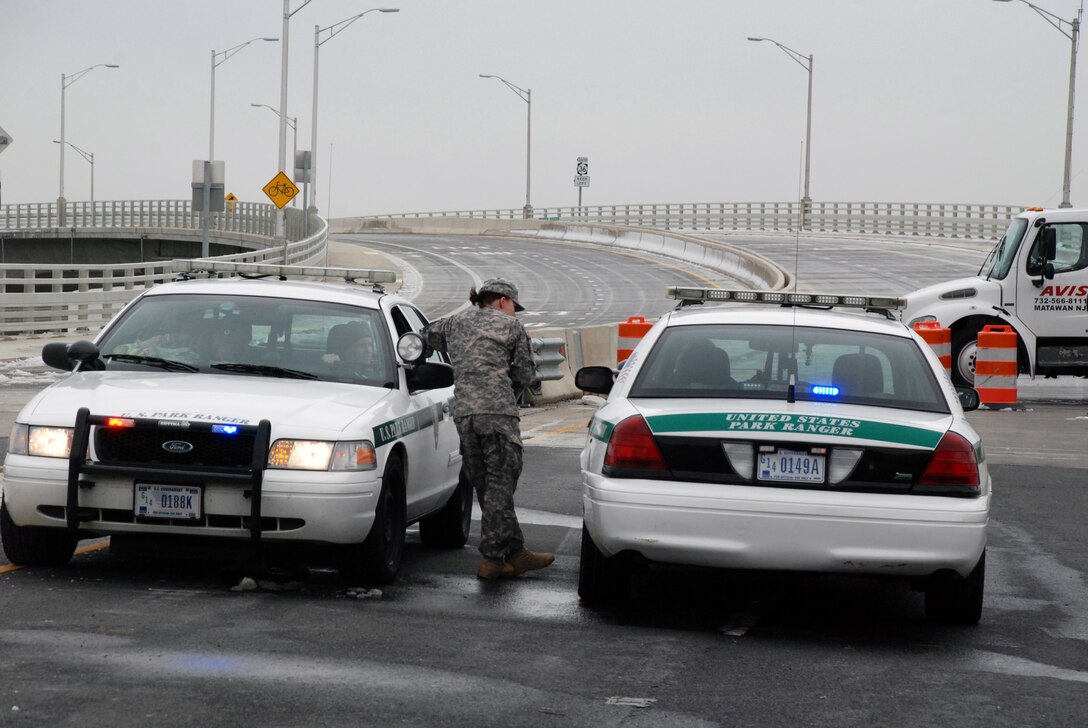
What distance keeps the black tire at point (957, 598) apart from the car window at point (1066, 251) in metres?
15.0

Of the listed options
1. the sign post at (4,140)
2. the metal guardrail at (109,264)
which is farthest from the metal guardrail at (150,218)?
the sign post at (4,140)

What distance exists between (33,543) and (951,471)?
4257mm

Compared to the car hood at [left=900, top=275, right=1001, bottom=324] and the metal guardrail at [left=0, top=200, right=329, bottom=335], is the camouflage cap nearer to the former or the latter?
the metal guardrail at [left=0, top=200, right=329, bottom=335]

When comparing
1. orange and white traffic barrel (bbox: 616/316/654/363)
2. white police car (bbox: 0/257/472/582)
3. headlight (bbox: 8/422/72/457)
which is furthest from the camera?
orange and white traffic barrel (bbox: 616/316/654/363)

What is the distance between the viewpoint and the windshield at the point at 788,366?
7.41 meters

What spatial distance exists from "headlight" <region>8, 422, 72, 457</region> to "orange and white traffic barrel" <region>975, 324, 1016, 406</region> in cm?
1557

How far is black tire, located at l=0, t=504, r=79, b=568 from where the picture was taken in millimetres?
7773

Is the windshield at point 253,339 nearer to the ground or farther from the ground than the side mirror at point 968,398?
farther from the ground

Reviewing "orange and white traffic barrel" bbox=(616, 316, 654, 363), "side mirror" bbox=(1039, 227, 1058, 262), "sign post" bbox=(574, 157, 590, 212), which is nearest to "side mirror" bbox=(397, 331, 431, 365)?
"orange and white traffic barrel" bbox=(616, 316, 654, 363)

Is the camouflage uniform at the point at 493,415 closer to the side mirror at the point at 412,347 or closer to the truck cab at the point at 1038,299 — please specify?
the side mirror at the point at 412,347

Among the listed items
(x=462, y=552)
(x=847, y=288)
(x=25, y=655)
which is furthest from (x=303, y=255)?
(x=25, y=655)

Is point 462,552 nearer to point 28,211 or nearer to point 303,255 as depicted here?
point 303,255

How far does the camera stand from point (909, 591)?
8.50m

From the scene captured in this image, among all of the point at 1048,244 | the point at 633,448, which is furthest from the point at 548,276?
the point at 633,448
